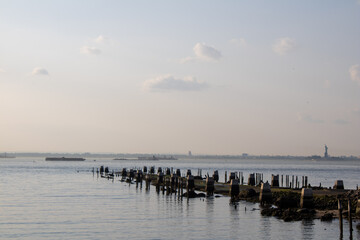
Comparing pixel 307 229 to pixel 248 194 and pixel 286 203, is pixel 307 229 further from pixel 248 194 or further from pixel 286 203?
pixel 248 194

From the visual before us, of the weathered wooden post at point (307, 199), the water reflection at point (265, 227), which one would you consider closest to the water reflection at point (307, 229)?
the water reflection at point (265, 227)

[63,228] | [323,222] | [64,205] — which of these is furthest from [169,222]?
[64,205]

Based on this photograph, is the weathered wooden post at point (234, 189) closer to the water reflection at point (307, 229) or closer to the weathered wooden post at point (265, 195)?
the weathered wooden post at point (265, 195)

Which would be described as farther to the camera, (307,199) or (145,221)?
(307,199)

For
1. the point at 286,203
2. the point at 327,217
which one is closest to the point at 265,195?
the point at 286,203

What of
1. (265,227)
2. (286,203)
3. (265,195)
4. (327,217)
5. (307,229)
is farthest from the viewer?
(265,195)

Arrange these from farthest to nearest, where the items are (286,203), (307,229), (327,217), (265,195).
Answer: (265,195) < (286,203) < (327,217) < (307,229)

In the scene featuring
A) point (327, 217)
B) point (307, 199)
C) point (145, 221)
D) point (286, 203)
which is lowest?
point (145, 221)

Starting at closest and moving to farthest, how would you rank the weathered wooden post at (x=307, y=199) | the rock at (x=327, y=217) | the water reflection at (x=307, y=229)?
the water reflection at (x=307, y=229) < the rock at (x=327, y=217) < the weathered wooden post at (x=307, y=199)

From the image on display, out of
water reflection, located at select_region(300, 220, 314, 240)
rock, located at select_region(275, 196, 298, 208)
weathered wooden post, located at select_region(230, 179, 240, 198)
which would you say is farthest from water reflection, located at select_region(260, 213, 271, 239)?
weathered wooden post, located at select_region(230, 179, 240, 198)

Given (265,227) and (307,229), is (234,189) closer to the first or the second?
(265,227)

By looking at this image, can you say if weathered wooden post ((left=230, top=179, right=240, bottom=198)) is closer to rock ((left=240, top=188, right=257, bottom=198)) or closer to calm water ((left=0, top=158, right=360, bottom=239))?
rock ((left=240, top=188, right=257, bottom=198))

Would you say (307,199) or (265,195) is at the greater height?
(307,199)

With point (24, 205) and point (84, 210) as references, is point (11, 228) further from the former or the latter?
point (24, 205)
